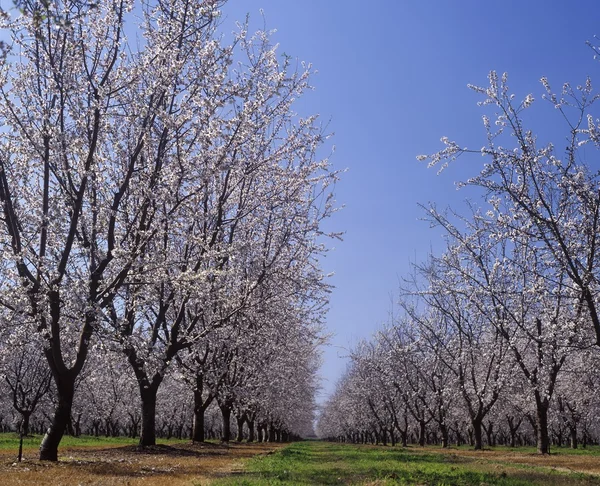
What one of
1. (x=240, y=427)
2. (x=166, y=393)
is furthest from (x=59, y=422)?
(x=166, y=393)

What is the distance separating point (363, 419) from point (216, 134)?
69344 millimetres

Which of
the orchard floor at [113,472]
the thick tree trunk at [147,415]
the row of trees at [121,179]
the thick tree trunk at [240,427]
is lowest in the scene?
the thick tree trunk at [240,427]

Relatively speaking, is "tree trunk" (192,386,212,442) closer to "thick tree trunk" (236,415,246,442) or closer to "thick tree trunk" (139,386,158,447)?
"thick tree trunk" (139,386,158,447)

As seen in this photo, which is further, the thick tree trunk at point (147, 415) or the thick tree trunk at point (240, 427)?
the thick tree trunk at point (240, 427)

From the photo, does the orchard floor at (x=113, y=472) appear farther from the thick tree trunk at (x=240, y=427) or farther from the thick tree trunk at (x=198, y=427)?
the thick tree trunk at (x=240, y=427)

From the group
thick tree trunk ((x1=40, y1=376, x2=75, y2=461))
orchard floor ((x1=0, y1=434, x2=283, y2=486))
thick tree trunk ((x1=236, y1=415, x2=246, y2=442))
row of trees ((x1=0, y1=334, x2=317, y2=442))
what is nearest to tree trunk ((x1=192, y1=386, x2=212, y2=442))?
row of trees ((x1=0, y1=334, x2=317, y2=442))

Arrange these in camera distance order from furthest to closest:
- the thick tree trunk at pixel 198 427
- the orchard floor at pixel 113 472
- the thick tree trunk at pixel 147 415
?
the thick tree trunk at pixel 198 427
the thick tree trunk at pixel 147 415
the orchard floor at pixel 113 472

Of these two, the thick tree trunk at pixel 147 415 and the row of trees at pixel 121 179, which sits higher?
the row of trees at pixel 121 179

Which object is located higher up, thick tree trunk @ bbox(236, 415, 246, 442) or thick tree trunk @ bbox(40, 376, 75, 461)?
thick tree trunk @ bbox(40, 376, 75, 461)

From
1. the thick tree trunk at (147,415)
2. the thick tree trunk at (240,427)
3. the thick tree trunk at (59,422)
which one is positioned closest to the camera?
the thick tree trunk at (59,422)

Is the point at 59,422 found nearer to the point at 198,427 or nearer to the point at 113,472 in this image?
the point at 113,472

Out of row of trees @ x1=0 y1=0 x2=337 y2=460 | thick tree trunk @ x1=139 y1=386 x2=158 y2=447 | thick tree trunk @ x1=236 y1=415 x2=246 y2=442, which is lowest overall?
thick tree trunk @ x1=236 y1=415 x2=246 y2=442

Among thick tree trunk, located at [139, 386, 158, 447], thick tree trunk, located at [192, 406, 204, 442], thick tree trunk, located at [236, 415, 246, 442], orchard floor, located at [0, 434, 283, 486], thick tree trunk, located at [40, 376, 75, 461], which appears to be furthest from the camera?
thick tree trunk, located at [236, 415, 246, 442]

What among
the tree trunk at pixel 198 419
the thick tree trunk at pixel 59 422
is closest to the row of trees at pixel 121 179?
the thick tree trunk at pixel 59 422
